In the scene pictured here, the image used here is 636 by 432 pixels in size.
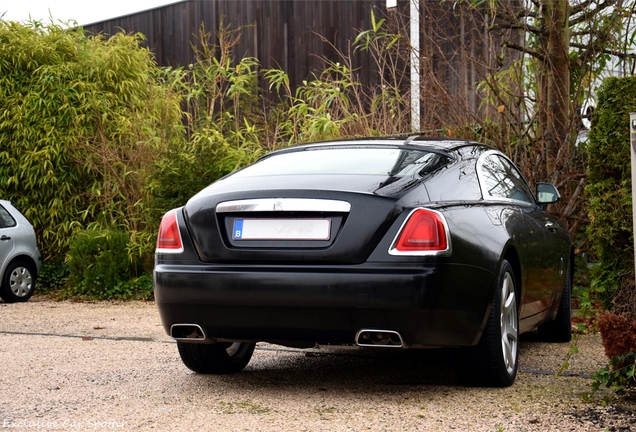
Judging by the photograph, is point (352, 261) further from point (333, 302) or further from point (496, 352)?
point (496, 352)

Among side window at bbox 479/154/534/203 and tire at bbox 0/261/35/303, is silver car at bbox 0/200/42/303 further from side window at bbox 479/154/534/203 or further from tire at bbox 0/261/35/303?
side window at bbox 479/154/534/203

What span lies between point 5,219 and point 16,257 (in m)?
0.49

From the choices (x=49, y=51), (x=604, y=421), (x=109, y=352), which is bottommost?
(x=109, y=352)

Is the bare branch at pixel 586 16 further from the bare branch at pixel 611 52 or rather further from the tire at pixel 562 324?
the tire at pixel 562 324

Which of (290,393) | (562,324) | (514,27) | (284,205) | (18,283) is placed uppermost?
(514,27)

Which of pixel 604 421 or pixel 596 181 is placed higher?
pixel 596 181

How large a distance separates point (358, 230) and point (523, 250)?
1350 mm

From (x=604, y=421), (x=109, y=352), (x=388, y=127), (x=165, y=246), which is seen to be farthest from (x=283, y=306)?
(x=388, y=127)

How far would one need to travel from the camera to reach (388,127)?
1044 cm

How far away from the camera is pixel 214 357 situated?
539 centimetres

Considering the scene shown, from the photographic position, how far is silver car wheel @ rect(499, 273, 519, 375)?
4.96m

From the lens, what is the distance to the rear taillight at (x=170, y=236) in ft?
15.9

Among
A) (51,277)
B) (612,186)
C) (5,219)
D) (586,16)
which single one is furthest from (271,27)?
(612,186)

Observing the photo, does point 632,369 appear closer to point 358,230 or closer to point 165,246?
point 358,230
